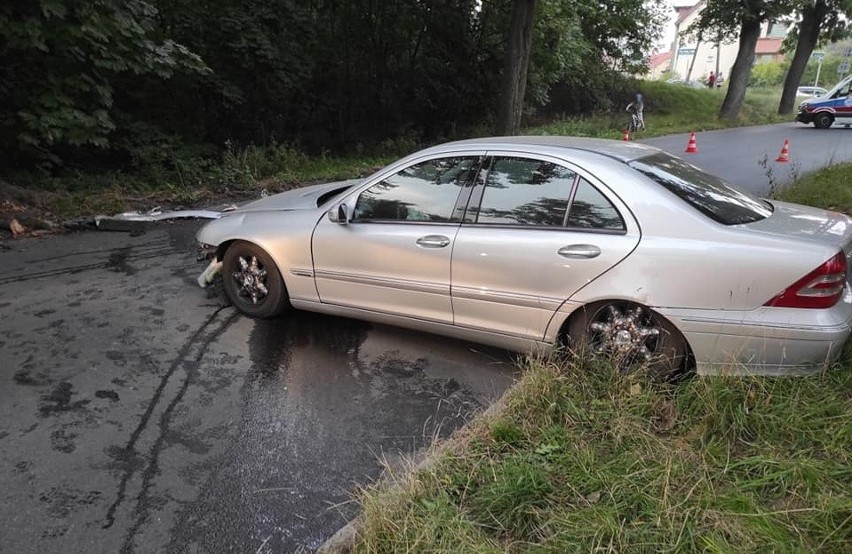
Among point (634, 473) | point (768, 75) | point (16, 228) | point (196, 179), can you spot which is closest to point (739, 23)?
point (196, 179)

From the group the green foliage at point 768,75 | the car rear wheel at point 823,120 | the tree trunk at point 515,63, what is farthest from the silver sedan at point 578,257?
the green foliage at point 768,75

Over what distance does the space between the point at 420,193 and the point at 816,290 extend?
7.79 ft

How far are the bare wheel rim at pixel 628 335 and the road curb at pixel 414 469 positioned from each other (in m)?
0.67

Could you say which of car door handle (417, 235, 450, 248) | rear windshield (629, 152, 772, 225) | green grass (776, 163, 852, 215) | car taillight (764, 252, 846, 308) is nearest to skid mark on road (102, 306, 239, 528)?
car door handle (417, 235, 450, 248)

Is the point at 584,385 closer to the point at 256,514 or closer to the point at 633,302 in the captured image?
the point at 633,302

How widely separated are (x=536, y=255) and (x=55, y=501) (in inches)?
109

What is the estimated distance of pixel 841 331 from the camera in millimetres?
3092

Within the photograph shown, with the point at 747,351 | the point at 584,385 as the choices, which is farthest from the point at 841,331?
the point at 584,385

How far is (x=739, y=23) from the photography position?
25.5m

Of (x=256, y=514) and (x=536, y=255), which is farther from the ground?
(x=536, y=255)

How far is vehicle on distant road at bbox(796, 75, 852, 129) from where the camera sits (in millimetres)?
23438

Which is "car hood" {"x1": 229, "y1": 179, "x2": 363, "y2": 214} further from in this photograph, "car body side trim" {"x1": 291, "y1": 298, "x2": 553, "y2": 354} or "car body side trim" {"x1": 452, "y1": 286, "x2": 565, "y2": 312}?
"car body side trim" {"x1": 452, "y1": 286, "x2": 565, "y2": 312}

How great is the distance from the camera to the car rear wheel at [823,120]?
77.0 ft

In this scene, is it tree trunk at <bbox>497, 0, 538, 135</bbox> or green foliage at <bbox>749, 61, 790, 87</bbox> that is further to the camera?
green foliage at <bbox>749, 61, 790, 87</bbox>
